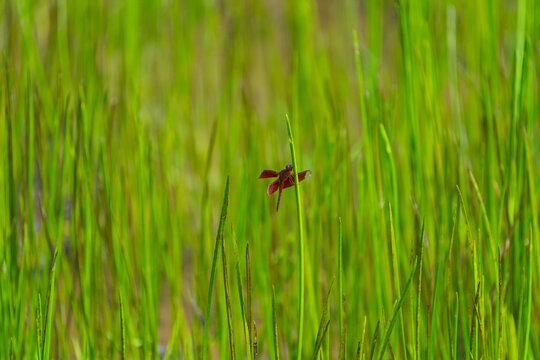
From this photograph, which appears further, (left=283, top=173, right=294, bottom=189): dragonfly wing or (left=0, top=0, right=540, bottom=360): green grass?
(left=0, top=0, right=540, bottom=360): green grass

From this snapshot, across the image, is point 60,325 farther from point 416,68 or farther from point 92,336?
point 416,68

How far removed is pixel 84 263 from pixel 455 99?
802 mm

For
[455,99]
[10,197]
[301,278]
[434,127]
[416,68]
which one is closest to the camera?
[301,278]

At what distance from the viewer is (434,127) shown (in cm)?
102

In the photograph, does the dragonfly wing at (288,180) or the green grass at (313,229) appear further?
the green grass at (313,229)

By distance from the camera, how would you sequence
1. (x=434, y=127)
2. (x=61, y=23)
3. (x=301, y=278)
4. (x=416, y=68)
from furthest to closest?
(x=61, y=23) < (x=416, y=68) < (x=434, y=127) < (x=301, y=278)

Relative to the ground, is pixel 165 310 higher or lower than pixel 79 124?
lower

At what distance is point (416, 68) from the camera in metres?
1.12

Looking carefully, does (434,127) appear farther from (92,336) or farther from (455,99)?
(92,336)

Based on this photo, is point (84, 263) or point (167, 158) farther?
point (167, 158)

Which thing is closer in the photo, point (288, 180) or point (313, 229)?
point (288, 180)

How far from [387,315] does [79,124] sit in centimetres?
57

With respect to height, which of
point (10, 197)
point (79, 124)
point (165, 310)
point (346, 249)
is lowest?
point (165, 310)

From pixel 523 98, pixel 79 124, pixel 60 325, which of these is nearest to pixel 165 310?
pixel 60 325
